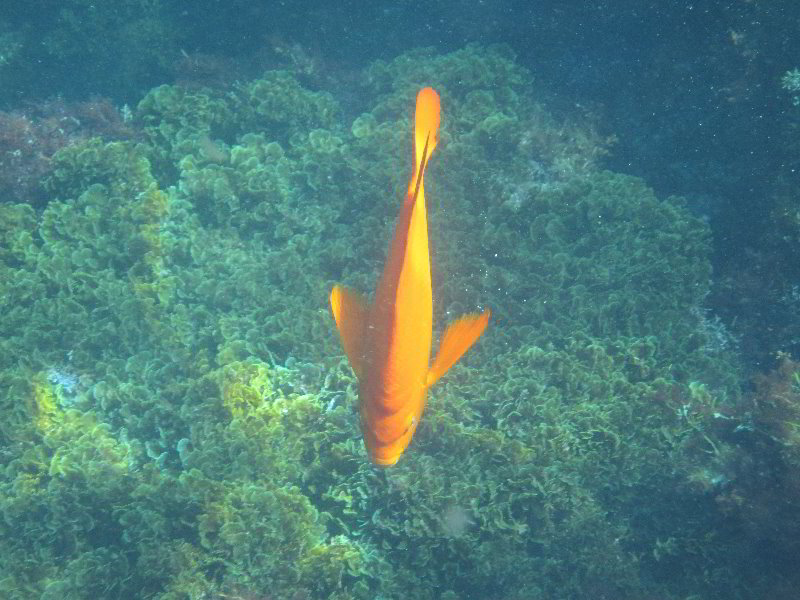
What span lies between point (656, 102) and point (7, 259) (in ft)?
24.9

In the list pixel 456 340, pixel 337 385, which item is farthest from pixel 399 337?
pixel 337 385

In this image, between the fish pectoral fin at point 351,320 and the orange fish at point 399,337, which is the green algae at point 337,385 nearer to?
the orange fish at point 399,337

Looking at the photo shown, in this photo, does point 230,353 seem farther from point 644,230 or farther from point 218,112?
point 644,230

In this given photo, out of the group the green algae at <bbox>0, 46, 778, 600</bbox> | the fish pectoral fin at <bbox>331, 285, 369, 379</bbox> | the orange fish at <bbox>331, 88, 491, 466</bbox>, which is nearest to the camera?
the orange fish at <bbox>331, 88, 491, 466</bbox>

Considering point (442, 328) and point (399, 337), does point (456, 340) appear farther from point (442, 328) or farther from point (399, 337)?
point (442, 328)

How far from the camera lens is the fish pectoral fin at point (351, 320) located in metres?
2.84

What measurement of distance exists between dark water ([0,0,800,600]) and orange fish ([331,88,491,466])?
1.22 meters

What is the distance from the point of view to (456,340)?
275 centimetres

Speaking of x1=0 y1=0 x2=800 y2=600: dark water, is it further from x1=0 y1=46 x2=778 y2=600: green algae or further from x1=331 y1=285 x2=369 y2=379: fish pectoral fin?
x1=331 y1=285 x2=369 y2=379: fish pectoral fin

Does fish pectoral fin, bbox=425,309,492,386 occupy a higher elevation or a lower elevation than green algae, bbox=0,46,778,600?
higher

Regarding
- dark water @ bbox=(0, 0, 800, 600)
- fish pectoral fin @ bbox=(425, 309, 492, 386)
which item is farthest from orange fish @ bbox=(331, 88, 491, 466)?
dark water @ bbox=(0, 0, 800, 600)

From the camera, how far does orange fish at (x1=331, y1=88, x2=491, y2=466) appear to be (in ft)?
8.62

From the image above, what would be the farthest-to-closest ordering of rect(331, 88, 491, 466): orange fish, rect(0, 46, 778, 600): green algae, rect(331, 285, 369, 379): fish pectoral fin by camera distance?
1. rect(0, 46, 778, 600): green algae
2. rect(331, 285, 369, 379): fish pectoral fin
3. rect(331, 88, 491, 466): orange fish

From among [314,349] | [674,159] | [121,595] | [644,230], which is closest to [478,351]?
[314,349]
